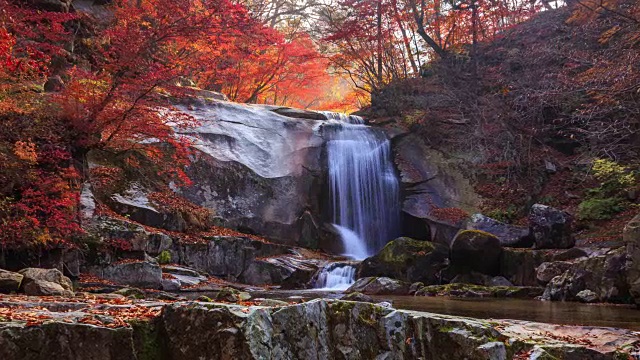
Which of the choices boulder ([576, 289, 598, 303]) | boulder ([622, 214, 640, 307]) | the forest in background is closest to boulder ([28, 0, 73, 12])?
the forest in background

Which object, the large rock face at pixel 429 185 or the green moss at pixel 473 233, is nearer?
the green moss at pixel 473 233

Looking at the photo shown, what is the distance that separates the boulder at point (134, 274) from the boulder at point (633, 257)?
891cm

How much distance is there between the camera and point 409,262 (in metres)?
12.6

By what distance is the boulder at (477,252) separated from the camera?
481 inches

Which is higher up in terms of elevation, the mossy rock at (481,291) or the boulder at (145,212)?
the boulder at (145,212)

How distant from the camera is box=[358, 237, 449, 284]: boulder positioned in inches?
494

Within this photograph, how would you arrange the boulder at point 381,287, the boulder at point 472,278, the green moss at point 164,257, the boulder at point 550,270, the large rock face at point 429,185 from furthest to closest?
the large rock face at point 429,185 → the boulder at point 472,278 → the green moss at point 164,257 → the boulder at point 381,287 → the boulder at point 550,270

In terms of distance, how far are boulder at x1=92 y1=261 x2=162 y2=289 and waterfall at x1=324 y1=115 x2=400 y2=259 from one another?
7.66 meters

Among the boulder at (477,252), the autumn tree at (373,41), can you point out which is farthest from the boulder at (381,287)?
the autumn tree at (373,41)

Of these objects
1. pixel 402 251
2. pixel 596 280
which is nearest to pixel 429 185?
pixel 402 251

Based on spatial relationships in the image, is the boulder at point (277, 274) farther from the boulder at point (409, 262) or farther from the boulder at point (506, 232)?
the boulder at point (506, 232)

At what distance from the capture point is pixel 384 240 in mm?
17719

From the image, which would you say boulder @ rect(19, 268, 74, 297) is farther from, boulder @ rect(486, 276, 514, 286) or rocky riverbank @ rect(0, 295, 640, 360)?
boulder @ rect(486, 276, 514, 286)

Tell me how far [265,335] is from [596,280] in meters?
7.96
